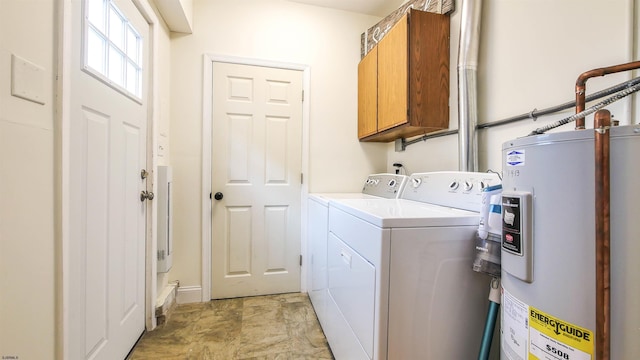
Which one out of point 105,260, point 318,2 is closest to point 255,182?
point 105,260

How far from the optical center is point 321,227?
1.76 metres

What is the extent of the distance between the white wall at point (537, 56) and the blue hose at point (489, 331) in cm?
75

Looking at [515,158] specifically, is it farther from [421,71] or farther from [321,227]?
[321,227]

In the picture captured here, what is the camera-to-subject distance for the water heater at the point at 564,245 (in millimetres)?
545

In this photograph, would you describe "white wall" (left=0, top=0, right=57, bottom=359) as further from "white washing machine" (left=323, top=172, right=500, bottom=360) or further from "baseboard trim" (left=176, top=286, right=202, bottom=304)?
"baseboard trim" (left=176, top=286, right=202, bottom=304)

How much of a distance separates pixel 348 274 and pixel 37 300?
1131 mm

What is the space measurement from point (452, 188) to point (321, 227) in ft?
2.84

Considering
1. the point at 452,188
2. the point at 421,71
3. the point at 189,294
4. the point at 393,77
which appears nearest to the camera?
the point at 452,188

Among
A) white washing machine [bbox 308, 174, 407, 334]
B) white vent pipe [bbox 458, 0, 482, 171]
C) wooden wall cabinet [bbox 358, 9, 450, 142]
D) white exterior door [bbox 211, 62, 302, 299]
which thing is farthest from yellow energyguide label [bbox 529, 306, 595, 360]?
white exterior door [bbox 211, 62, 302, 299]

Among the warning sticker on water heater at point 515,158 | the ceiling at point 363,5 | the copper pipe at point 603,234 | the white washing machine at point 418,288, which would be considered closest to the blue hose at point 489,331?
the white washing machine at point 418,288

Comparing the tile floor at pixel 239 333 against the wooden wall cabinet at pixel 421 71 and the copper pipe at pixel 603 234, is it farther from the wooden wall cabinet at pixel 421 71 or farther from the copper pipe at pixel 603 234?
the wooden wall cabinet at pixel 421 71

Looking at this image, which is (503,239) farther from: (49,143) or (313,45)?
Answer: (313,45)

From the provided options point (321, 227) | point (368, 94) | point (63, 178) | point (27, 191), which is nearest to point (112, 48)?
point (63, 178)

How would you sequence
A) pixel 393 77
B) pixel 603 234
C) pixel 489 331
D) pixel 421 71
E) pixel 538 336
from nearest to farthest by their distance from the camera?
pixel 603 234 < pixel 538 336 < pixel 489 331 < pixel 421 71 < pixel 393 77
